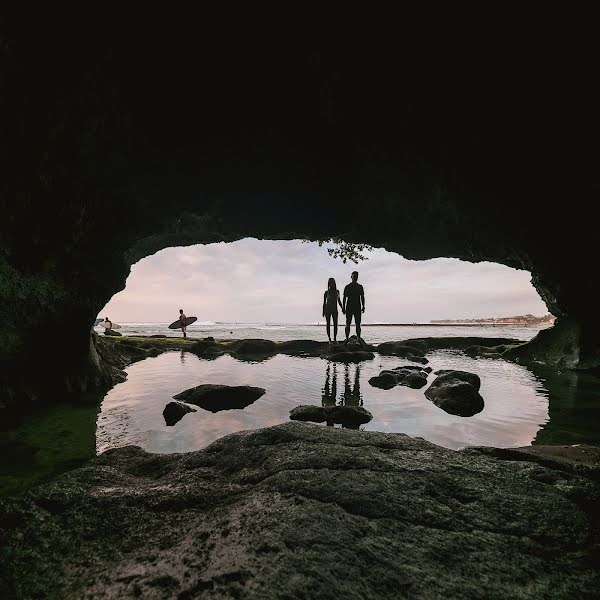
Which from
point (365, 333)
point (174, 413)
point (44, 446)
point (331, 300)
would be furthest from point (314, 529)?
point (365, 333)

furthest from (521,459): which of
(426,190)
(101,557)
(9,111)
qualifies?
(426,190)

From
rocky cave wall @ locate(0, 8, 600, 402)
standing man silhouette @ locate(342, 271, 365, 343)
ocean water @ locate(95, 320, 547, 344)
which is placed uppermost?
rocky cave wall @ locate(0, 8, 600, 402)

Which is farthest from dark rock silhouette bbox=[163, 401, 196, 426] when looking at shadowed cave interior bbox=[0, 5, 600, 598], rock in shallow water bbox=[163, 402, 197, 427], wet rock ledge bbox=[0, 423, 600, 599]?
wet rock ledge bbox=[0, 423, 600, 599]

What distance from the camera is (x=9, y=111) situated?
17.7 ft

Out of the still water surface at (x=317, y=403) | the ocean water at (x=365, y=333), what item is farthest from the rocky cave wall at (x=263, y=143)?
the ocean water at (x=365, y=333)

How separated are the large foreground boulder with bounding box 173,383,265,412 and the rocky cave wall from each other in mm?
3023

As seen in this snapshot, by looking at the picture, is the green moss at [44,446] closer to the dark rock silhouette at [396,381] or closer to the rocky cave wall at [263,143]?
the rocky cave wall at [263,143]

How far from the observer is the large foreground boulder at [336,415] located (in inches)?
178

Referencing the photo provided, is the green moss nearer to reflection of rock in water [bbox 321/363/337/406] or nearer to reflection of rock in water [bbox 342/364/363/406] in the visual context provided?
reflection of rock in water [bbox 321/363/337/406]

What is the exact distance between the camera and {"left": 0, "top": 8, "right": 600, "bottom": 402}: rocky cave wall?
602 centimetres

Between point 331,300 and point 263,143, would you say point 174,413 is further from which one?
point 331,300

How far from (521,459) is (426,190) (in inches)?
393

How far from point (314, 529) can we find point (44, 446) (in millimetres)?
3788

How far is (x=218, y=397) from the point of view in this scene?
5.54 meters
